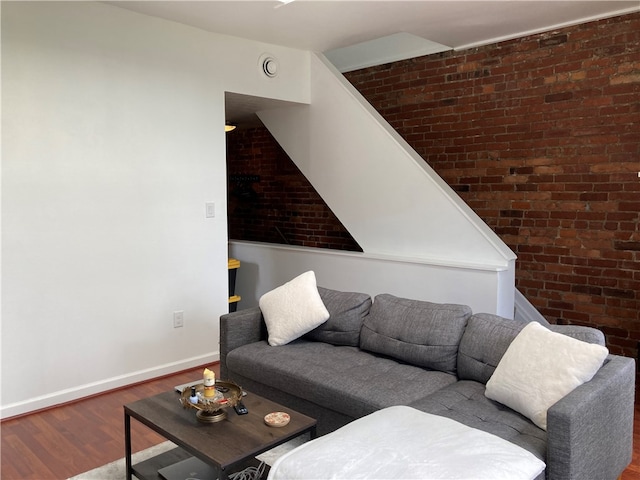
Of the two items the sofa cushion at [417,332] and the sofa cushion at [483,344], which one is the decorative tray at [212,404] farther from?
the sofa cushion at [483,344]

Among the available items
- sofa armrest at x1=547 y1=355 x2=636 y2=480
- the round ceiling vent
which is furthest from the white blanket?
the round ceiling vent

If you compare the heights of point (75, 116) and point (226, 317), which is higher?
point (75, 116)

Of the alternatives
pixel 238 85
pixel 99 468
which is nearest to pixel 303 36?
pixel 238 85

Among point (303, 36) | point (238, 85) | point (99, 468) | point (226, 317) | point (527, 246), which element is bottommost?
point (99, 468)

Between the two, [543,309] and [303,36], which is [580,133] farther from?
[303,36]

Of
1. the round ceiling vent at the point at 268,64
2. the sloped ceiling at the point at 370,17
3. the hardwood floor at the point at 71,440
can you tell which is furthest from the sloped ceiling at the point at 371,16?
the hardwood floor at the point at 71,440

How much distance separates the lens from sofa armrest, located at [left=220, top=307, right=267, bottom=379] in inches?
124

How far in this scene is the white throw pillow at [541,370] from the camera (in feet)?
6.68

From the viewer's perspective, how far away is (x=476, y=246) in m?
3.72

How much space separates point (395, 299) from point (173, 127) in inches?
78.1

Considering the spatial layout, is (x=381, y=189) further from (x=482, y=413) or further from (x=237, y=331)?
(x=482, y=413)

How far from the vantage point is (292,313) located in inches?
124

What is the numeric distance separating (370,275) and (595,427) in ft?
7.85

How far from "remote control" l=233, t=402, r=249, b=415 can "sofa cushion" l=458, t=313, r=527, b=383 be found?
1111 mm
